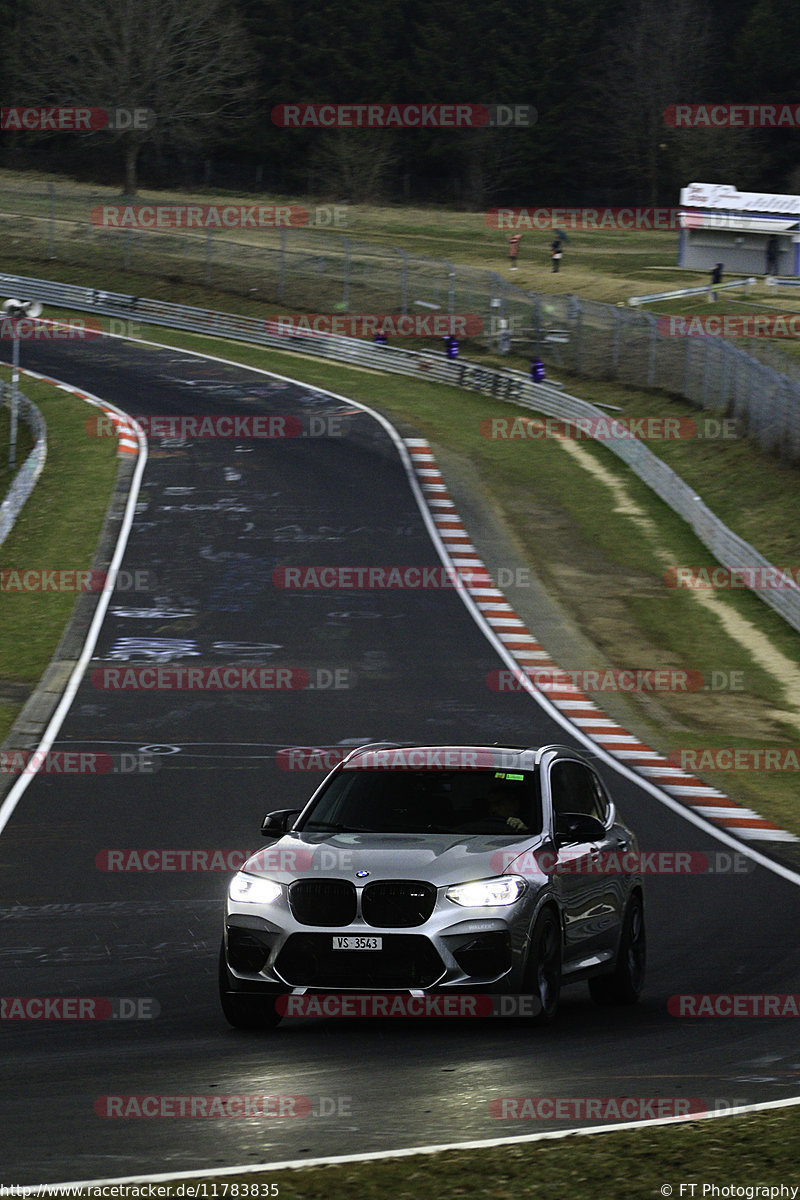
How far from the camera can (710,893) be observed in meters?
14.0

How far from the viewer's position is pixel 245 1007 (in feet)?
31.0

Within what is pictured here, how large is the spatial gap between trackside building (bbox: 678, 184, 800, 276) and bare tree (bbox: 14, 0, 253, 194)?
26.4m

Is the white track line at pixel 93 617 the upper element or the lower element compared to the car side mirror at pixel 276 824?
lower

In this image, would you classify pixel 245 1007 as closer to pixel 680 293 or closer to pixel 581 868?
pixel 581 868

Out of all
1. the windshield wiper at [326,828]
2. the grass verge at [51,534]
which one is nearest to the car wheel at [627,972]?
the windshield wiper at [326,828]

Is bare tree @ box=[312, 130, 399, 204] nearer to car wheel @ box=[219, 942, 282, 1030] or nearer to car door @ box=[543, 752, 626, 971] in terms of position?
car door @ box=[543, 752, 626, 971]

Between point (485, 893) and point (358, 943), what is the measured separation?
0.72 metres

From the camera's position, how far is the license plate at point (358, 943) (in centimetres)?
920

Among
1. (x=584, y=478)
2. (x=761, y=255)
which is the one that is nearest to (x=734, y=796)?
(x=584, y=478)

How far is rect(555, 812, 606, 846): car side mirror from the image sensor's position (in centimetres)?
1006

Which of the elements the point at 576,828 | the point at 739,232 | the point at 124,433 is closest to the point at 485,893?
the point at 576,828

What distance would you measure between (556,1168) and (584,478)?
34.4 meters

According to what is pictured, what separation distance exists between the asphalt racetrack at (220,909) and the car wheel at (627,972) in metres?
0.15

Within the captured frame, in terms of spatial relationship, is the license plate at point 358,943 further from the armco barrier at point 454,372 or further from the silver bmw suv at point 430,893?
the armco barrier at point 454,372
